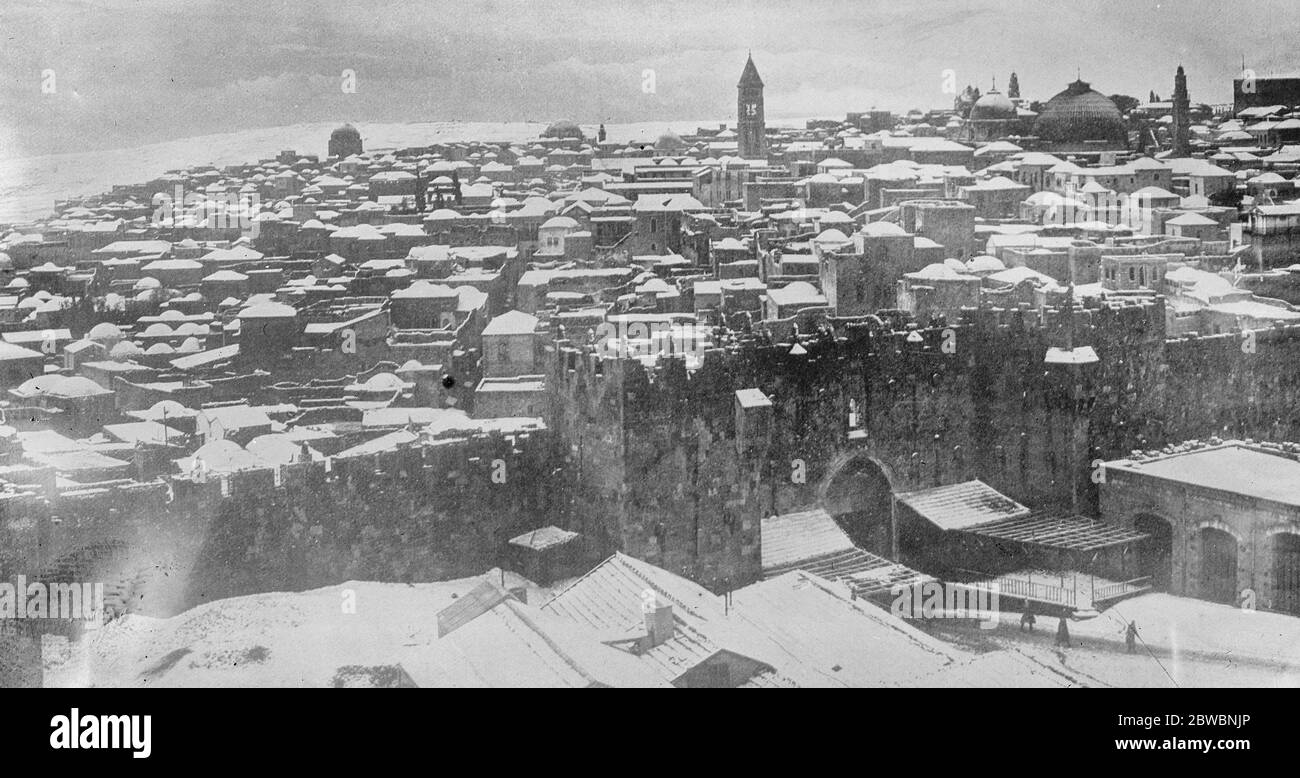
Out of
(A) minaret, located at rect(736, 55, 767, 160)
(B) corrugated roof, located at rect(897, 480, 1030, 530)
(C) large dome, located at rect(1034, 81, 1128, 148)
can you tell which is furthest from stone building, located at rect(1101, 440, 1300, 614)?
(C) large dome, located at rect(1034, 81, 1128, 148)

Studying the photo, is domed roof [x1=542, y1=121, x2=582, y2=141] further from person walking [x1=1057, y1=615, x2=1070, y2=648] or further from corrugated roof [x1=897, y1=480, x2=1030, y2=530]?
person walking [x1=1057, y1=615, x2=1070, y2=648]

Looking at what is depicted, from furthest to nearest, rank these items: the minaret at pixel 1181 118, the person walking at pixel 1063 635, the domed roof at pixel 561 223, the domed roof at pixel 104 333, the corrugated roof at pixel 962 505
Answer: the domed roof at pixel 561 223 → the domed roof at pixel 104 333 → the minaret at pixel 1181 118 → the corrugated roof at pixel 962 505 → the person walking at pixel 1063 635

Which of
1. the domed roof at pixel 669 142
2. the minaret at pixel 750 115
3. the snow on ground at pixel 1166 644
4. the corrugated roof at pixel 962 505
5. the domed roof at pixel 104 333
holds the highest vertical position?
the minaret at pixel 750 115

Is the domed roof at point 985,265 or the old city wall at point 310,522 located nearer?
the old city wall at point 310,522

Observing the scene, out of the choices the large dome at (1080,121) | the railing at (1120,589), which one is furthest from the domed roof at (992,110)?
the railing at (1120,589)

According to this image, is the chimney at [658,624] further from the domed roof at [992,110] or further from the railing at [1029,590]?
the domed roof at [992,110]
